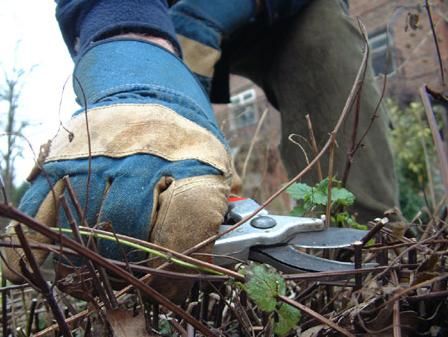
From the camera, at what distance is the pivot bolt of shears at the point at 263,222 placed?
0.90 meters

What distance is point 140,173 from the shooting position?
0.89 m

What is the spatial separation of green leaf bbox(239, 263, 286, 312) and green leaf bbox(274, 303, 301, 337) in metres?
0.02

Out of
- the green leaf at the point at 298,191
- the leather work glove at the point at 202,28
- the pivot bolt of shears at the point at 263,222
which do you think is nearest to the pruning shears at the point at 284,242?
the pivot bolt of shears at the point at 263,222

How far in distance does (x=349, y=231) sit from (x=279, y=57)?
4.84 feet

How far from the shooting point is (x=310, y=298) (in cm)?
92

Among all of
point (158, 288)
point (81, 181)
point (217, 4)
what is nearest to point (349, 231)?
point (158, 288)

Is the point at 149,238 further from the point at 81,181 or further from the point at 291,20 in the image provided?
the point at 291,20

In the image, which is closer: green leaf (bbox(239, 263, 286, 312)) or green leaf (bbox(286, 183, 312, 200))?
green leaf (bbox(239, 263, 286, 312))

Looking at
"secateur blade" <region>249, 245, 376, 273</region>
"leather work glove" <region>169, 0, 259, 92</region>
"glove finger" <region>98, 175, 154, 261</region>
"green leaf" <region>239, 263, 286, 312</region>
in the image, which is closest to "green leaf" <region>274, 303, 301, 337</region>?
"green leaf" <region>239, 263, 286, 312</region>

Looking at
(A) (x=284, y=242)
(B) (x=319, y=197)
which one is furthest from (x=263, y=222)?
(B) (x=319, y=197)

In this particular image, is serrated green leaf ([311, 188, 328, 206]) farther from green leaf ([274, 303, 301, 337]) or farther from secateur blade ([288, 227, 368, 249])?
green leaf ([274, 303, 301, 337])

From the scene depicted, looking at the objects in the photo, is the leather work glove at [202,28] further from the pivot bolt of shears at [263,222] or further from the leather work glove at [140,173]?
the pivot bolt of shears at [263,222]

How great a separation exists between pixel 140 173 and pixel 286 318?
0.37 metres

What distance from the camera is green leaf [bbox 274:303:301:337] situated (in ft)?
2.13
